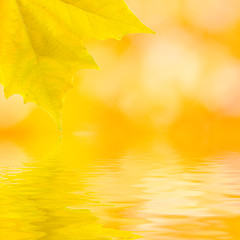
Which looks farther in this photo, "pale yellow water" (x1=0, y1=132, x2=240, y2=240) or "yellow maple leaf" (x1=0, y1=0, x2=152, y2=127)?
"pale yellow water" (x1=0, y1=132, x2=240, y2=240)

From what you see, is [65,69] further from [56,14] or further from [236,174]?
[236,174]

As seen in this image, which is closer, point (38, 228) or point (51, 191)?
point (38, 228)

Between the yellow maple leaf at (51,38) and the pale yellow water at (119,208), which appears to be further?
the pale yellow water at (119,208)

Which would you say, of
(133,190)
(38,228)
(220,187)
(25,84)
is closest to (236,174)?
(220,187)

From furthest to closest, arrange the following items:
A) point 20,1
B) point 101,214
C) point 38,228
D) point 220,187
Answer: point 220,187 → point 101,214 → point 38,228 → point 20,1

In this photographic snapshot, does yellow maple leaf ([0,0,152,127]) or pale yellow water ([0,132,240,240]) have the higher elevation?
pale yellow water ([0,132,240,240])

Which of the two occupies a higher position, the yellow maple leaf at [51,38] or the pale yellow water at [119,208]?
the pale yellow water at [119,208]

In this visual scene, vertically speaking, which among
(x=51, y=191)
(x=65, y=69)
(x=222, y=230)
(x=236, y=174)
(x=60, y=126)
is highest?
(x=236, y=174)

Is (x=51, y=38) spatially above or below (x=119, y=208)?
below
